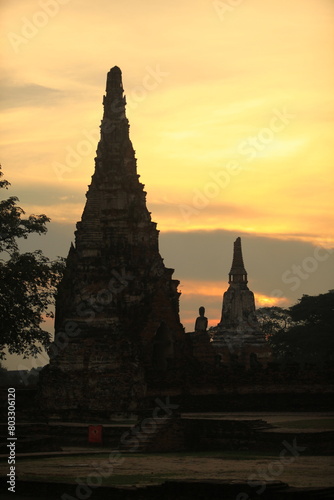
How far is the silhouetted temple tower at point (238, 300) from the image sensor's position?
181ft

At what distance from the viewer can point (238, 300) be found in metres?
55.6

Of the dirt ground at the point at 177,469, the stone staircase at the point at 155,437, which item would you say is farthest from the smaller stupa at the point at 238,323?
the dirt ground at the point at 177,469

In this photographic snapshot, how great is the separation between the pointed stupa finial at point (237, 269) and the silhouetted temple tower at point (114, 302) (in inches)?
731

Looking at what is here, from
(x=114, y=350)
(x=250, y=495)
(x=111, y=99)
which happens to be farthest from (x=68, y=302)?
(x=250, y=495)

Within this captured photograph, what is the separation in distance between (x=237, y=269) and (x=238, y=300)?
5.36ft

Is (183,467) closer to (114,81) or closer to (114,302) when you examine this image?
(114,302)

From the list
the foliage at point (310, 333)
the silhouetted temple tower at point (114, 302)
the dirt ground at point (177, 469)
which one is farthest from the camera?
the foliage at point (310, 333)

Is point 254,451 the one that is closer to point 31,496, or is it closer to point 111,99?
point 31,496

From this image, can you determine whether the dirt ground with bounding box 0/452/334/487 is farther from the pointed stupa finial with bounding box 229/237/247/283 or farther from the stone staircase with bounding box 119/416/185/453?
the pointed stupa finial with bounding box 229/237/247/283

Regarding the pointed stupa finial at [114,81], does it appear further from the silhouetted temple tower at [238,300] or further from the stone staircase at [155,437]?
the silhouetted temple tower at [238,300]

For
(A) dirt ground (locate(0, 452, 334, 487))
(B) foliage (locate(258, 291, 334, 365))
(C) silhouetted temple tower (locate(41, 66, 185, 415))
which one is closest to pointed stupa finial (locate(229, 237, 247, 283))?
(B) foliage (locate(258, 291, 334, 365))

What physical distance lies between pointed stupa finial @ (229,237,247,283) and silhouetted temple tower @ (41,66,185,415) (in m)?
18.6

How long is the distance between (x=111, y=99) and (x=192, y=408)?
1139 centimetres

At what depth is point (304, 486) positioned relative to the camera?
15391 mm
